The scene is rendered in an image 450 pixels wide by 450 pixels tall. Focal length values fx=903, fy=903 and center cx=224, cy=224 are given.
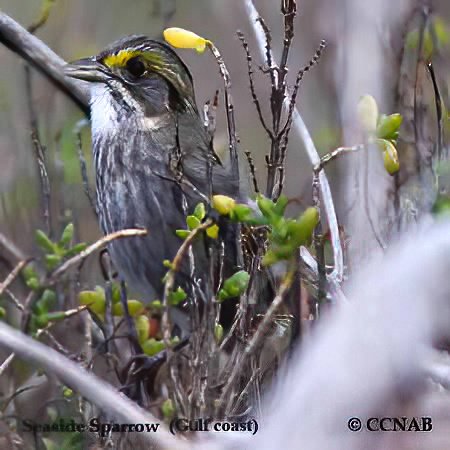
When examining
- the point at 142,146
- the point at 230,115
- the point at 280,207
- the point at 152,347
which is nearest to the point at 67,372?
the point at 152,347

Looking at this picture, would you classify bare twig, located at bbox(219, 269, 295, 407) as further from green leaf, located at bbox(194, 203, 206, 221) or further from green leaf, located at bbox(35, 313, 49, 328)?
green leaf, located at bbox(35, 313, 49, 328)

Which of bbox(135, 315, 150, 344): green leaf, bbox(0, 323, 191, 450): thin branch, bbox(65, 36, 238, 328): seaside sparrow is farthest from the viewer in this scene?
bbox(65, 36, 238, 328): seaside sparrow

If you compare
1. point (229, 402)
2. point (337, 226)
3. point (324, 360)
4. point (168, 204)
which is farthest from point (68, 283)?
point (324, 360)

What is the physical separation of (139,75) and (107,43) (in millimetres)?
112

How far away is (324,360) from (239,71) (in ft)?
3.05

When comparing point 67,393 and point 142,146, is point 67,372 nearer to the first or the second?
point 67,393

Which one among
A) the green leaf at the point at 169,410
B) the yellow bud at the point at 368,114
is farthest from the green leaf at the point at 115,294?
the yellow bud at the point at 368,114

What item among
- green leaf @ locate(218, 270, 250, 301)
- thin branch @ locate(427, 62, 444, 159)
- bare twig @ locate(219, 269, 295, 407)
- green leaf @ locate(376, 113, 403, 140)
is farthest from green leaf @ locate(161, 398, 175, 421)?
thin branch @ locate(427, 62, 444, 159)

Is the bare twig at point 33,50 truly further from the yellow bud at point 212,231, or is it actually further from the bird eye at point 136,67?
the yellow bud at point 212,231

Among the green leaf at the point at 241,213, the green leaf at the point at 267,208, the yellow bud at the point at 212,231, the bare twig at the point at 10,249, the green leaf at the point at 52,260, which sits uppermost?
the green leaf at the point at 267,208

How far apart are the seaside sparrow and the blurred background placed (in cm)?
4

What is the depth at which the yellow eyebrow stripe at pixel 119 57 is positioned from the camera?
5.43 ft

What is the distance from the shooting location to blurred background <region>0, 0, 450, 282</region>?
1.66 metres

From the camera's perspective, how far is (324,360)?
0.96 metres
